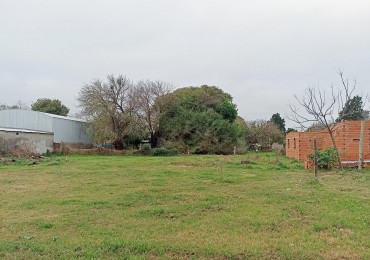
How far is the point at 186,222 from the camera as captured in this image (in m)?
6.04

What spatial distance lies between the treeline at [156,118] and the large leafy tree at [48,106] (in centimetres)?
1308

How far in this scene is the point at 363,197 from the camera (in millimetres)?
8516

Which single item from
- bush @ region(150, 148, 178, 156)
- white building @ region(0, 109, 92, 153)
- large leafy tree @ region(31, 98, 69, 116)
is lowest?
bush @ region(150, 148, 178, 156)

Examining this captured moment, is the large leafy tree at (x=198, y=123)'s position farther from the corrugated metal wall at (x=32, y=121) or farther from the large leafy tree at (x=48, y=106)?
the large leafy tree at (x=48, y=106)

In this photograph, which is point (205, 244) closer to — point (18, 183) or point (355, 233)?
point (355, 233)

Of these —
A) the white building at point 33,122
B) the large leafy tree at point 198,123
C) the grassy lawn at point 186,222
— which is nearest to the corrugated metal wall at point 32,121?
the white building at point 33,122

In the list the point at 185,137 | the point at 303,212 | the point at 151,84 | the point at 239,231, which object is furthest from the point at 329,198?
the point at 151,84

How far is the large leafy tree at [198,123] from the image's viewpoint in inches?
1390

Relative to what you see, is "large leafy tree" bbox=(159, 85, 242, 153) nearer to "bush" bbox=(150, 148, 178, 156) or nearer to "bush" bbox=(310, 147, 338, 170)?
"bush" bbox=(150, 148, 178, 156)

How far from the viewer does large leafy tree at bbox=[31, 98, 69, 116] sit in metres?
47.0

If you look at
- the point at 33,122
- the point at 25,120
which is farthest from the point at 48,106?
the point at 33,122

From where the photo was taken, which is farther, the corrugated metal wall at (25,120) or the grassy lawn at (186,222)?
the corrugated metal wall at (25,120)

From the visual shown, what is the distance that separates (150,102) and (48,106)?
18.6 metres

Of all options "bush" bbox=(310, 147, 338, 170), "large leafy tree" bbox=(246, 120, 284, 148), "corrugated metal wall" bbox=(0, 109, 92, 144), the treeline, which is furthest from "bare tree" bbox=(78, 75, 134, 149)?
"bush" bbox=(310, 147, 338, 170)
